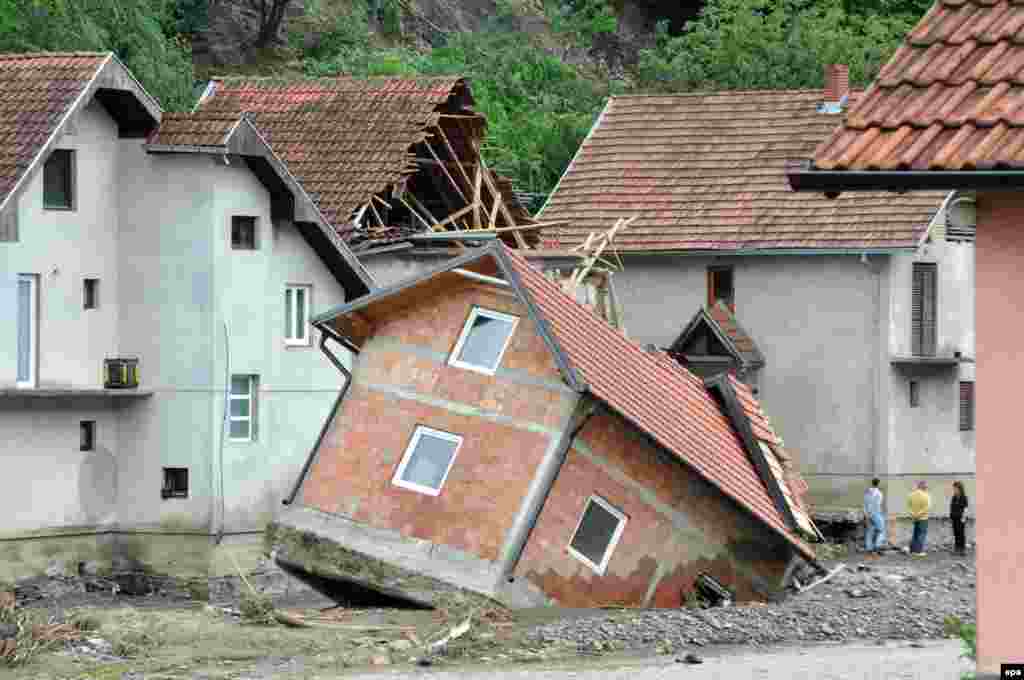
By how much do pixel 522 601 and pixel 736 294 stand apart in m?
21.6

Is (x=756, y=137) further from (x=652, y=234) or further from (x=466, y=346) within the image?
(x=466, y=346)

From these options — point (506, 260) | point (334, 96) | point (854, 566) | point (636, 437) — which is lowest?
point (854, 566)

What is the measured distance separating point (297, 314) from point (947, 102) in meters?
30.3

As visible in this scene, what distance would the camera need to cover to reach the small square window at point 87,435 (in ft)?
129

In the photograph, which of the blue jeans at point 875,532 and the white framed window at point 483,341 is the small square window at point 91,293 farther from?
the blue jeans at point 875,532

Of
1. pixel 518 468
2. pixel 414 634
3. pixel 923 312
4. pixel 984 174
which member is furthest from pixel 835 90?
pixel 984 174

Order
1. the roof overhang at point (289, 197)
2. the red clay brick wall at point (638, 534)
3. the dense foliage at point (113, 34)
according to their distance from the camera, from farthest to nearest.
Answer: the dense foliage at point (113, 34)
the roof overhang at point (289, 197)
the red clay brick wall at point (638, 534)

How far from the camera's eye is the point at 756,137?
55.1 metres

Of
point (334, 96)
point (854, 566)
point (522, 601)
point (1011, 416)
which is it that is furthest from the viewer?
point (334, 96)

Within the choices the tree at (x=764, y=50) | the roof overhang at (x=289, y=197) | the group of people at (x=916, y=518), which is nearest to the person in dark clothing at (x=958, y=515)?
the group of people at (x=916, y=518)

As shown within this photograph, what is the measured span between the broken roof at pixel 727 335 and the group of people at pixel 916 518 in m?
4.03

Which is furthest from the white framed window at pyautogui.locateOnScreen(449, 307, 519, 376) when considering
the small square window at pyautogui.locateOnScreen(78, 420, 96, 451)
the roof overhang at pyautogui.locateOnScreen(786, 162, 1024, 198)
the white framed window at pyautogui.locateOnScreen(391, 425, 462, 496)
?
the roof overhang at pyautogui.locateOnScreen(786, 162, 1024, 198)

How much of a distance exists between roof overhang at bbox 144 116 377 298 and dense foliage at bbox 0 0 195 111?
1186cm

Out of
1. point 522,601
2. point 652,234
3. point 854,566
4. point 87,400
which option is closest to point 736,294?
point 652,234
